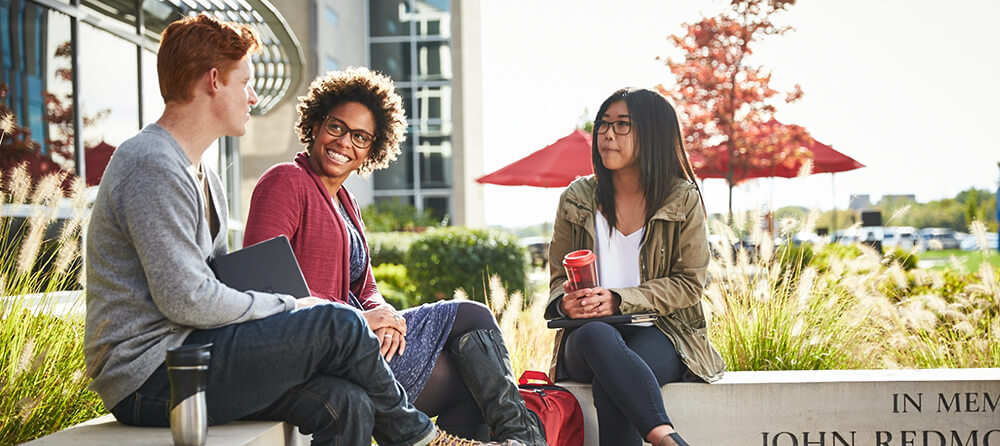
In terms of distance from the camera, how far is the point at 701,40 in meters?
12.5

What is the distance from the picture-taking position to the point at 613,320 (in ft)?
11.2

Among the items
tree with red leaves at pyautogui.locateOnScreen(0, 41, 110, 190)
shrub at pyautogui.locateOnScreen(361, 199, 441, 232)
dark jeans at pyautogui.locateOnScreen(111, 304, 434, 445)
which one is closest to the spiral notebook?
dark jeans at pyautogui.locateOnScreen(111, 304, 434, 445)

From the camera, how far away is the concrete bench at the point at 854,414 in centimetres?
363

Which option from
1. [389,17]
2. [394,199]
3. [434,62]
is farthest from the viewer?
[389,17]

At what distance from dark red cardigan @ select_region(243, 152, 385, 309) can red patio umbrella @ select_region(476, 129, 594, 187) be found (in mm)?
6657

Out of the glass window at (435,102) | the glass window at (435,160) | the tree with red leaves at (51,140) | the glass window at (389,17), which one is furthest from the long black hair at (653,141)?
the glass window at (389,17)

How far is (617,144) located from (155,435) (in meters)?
2.11

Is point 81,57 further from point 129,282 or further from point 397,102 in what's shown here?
point 129,282

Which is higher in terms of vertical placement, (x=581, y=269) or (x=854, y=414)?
(x=581, y=269)

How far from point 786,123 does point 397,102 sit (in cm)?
978

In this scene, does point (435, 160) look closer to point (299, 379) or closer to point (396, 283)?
point (396, 283)

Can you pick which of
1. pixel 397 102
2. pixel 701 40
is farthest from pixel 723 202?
pixel 397 102

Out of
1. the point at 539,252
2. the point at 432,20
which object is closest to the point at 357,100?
the point at 432,20

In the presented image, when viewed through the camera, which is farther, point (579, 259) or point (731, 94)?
point (731, 94)
